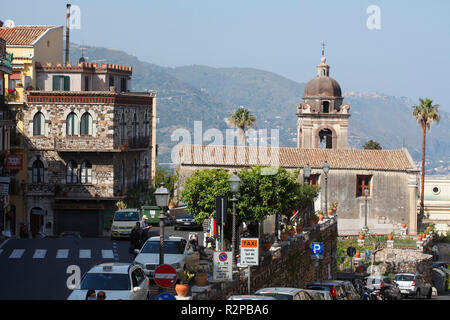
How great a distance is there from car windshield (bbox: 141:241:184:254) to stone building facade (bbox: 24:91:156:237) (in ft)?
100

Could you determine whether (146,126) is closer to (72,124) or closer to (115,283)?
(72,124)

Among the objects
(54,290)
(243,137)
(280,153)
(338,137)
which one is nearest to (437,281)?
(280,153)

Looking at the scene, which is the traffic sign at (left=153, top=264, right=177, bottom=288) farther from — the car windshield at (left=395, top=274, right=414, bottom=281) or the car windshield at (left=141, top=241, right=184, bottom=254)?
the car windshield at (left=395, top=274, right=414, bottom=281)

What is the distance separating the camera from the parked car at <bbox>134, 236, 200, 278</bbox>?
28.8 metres

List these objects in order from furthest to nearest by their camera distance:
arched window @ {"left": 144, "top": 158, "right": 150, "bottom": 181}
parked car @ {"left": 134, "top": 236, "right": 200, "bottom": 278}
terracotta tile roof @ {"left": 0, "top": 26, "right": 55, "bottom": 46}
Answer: arched window @ {"left": 144, "top": 158, "right": 150, "bottom": 181} → terracotta tile roof @ {"left": 0, "top": 26, "right": 55, "bottom": 46} → parked car @ {"left": 134, "top": 236, "right": 200, "bottom": 278}

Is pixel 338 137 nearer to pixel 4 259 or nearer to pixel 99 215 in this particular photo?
Answer: pixel 99 215

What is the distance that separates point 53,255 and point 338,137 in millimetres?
58337

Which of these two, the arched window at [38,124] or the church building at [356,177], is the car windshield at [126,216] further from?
the church building at [356,177]

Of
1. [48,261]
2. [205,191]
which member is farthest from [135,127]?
[48,261]

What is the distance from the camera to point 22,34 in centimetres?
6688

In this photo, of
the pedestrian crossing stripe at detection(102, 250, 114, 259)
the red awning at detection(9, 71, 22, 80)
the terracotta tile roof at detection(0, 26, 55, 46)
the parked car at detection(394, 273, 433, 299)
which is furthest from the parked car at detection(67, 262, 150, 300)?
the terracotta tile roof at detection(0, 26, 55, 46)

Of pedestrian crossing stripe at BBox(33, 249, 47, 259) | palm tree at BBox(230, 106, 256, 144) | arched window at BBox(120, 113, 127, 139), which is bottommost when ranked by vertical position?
pedestrian crossing stripe at BBox(33, 249, 47, 259)

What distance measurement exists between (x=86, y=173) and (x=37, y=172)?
357 cm

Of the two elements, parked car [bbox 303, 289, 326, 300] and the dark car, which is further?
the dark car
